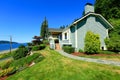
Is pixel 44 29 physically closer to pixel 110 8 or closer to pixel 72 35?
pixel 110 8

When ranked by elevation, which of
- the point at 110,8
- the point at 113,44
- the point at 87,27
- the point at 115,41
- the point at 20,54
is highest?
the point at 110,8

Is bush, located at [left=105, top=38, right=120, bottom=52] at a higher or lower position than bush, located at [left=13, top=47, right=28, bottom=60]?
higher

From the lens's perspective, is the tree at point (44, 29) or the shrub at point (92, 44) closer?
the shrub at point (92, 44)

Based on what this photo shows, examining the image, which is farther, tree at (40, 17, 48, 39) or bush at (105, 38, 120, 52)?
tree at (40, 17, 48, 39)

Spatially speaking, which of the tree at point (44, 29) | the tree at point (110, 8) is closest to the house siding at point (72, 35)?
the tree at point (110, 8)

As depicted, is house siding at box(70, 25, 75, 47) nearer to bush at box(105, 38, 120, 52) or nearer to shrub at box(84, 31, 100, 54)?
shrub at box(84, 31, 100, 54)

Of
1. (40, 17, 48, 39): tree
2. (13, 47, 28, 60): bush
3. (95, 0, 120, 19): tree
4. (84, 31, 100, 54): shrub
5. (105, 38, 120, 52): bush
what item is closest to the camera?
(84, 31, 100, 54): shrub

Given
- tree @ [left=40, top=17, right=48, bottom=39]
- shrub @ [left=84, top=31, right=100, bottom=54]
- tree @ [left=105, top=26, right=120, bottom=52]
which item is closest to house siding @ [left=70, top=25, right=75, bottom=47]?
shrub @ [left=84, top=31, right=100, bottom=54]

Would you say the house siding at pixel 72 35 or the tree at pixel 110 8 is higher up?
the tree at pixel 110 8

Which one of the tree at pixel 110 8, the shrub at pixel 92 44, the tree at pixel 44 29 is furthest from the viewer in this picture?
the tree at pixel 44 29

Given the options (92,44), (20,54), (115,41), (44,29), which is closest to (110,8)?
(115,41)

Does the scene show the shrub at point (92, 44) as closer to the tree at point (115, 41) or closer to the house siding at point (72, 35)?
the tree at point (115, 41)

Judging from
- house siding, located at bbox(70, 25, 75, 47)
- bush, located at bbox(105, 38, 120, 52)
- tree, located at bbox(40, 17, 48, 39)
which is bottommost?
bush, located at bbox(105, 38, 120, 52)

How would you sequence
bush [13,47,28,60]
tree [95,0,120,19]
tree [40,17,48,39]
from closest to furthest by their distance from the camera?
bush [13,47,28,60] → tree [95,0,120,19] → tree [40,17,48,39]
